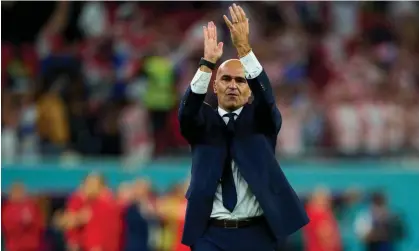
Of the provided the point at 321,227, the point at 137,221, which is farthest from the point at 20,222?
the point at 321,227

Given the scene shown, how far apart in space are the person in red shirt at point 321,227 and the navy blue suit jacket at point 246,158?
973cm

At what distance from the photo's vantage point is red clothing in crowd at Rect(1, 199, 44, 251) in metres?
16.1

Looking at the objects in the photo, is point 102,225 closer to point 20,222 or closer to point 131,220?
point 131,220

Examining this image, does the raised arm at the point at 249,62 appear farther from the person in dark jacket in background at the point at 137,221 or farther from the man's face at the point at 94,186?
the person in dark jacket in background at the point at 137,221

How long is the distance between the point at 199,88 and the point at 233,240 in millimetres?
901

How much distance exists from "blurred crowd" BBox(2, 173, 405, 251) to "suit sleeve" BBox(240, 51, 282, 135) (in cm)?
873

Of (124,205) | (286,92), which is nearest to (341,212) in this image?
(286,92)

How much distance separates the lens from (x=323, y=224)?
645 inches

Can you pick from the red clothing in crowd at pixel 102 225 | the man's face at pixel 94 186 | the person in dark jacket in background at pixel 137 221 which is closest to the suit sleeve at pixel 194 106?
the man's face at pixel 94 186

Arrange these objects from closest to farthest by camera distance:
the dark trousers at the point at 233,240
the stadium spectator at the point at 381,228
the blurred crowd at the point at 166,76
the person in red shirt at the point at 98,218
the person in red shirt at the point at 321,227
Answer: the dark trousers at the point at 233,240, the person in red shirt at the point at 98,218, the stadium spectator at the point at 381,228, the person in red shirt at the point at 321,227, the blurred crowd at the point at 166,76

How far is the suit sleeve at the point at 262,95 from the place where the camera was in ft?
21.1

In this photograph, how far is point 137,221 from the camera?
16.0 metres

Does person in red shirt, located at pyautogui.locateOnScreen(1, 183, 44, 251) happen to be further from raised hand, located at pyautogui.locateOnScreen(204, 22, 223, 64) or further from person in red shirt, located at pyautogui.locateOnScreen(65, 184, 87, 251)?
raised hand, located at pyautogui.locateOnScreen(204, 22, 223, 64)

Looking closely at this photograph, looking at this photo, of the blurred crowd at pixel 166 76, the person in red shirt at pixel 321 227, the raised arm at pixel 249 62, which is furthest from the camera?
the blurred crowd at pixel 166 76
